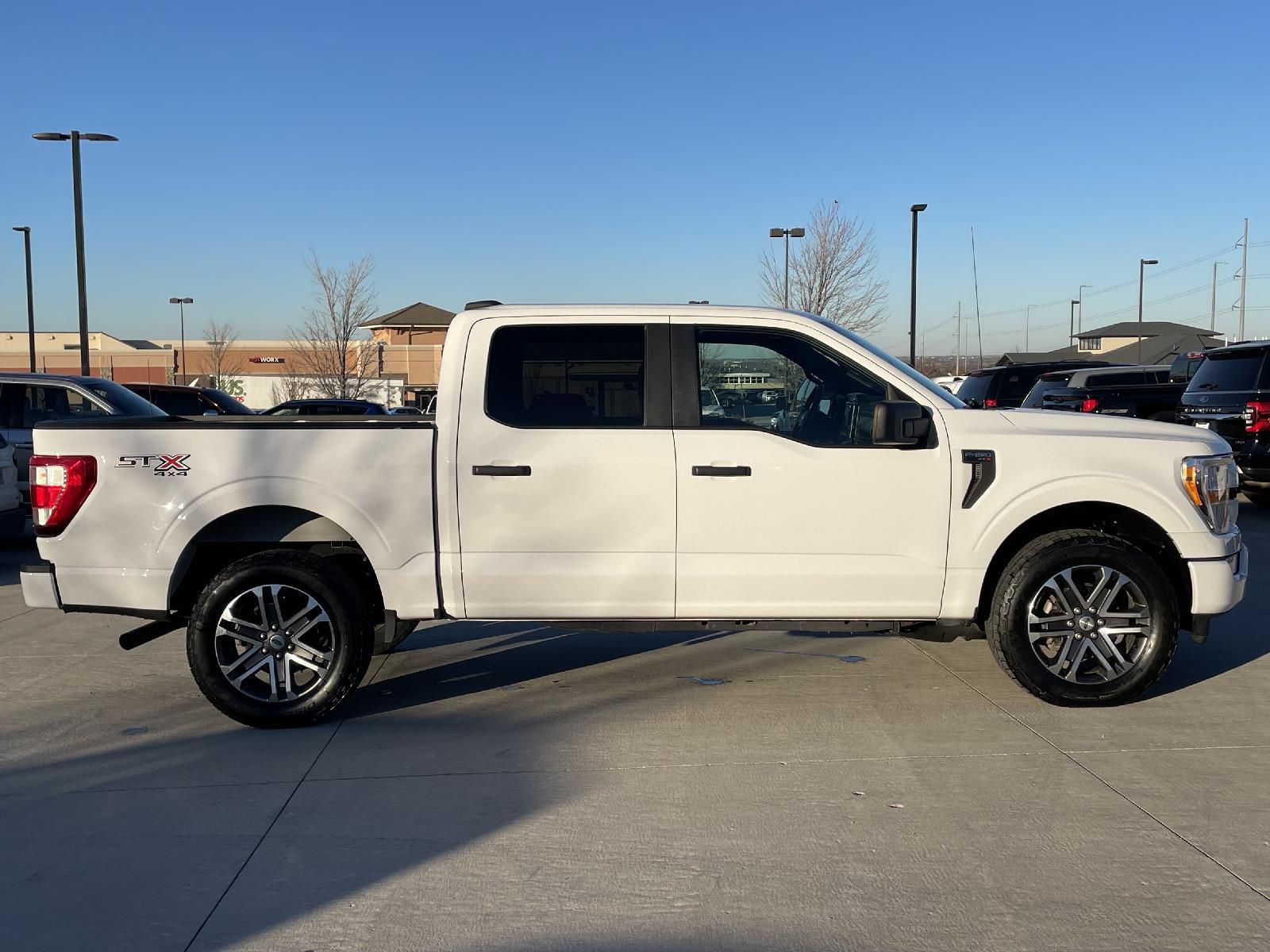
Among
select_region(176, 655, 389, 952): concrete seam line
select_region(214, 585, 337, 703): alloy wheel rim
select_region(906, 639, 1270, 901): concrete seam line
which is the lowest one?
select_region(176, 655, 389, 952): concrete seam line

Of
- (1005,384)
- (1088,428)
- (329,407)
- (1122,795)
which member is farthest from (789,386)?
(1005,384)

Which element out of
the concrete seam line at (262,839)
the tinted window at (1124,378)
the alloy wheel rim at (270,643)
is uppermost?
the tinted window at (1124,378)

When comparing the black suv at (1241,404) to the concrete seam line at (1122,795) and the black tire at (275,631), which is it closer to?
the concrete seam line at (1122,795)

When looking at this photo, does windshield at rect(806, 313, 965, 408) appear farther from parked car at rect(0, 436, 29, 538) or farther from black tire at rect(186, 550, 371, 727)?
parked car at rect(0, 436, 29, 538)

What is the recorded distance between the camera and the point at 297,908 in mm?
3453

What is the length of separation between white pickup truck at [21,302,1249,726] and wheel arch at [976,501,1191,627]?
73 mm

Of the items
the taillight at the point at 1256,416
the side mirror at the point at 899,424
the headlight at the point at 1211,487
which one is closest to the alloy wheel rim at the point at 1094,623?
the headlight at the point at 1211,487

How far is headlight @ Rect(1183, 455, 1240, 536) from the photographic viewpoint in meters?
5.32

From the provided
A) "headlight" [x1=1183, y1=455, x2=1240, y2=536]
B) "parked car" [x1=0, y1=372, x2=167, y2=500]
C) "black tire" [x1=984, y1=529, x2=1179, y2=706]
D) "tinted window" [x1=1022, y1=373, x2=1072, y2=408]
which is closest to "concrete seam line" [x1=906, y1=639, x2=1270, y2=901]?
"black tire" [x1=984, y1=529, x2=1179, y2=706]

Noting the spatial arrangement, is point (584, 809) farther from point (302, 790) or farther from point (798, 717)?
point (798, 717)

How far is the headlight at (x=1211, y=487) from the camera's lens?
532cm

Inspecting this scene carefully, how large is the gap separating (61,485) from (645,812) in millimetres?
3214

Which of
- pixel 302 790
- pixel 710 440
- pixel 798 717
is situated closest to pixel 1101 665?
pixel 798 717

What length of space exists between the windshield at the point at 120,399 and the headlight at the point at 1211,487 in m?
10.3
